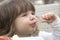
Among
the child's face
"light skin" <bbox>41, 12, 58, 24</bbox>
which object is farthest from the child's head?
"light skin" <bbox>41, 12, 58, 24</bbox>

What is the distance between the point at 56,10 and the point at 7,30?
451mm

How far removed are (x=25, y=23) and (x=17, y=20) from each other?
0.04 metres

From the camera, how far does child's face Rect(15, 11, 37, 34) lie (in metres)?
0.69

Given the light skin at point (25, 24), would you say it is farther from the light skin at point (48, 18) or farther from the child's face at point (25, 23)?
the light skin at point (48, 18)

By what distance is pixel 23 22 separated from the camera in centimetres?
70

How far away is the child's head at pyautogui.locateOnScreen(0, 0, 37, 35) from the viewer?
2.27ft

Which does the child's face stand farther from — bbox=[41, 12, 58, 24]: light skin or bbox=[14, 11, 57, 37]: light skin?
bbox=[41, 12, 58, 24]: light skin

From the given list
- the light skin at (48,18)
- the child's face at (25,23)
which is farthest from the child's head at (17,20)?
the light skin at (48,18)

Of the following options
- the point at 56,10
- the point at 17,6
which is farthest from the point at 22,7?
the point at 56,10

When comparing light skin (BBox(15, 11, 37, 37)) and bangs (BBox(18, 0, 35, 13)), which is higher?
bangs (BBox(18, 0, 35, 13))

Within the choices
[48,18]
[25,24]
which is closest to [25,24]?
[25,24]

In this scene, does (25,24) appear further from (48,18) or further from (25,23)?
(48,18)

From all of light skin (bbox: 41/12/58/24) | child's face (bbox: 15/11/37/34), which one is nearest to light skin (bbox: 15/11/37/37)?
child's face (bbox: 15/11/37/34)

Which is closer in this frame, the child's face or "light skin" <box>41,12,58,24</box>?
the child's face
